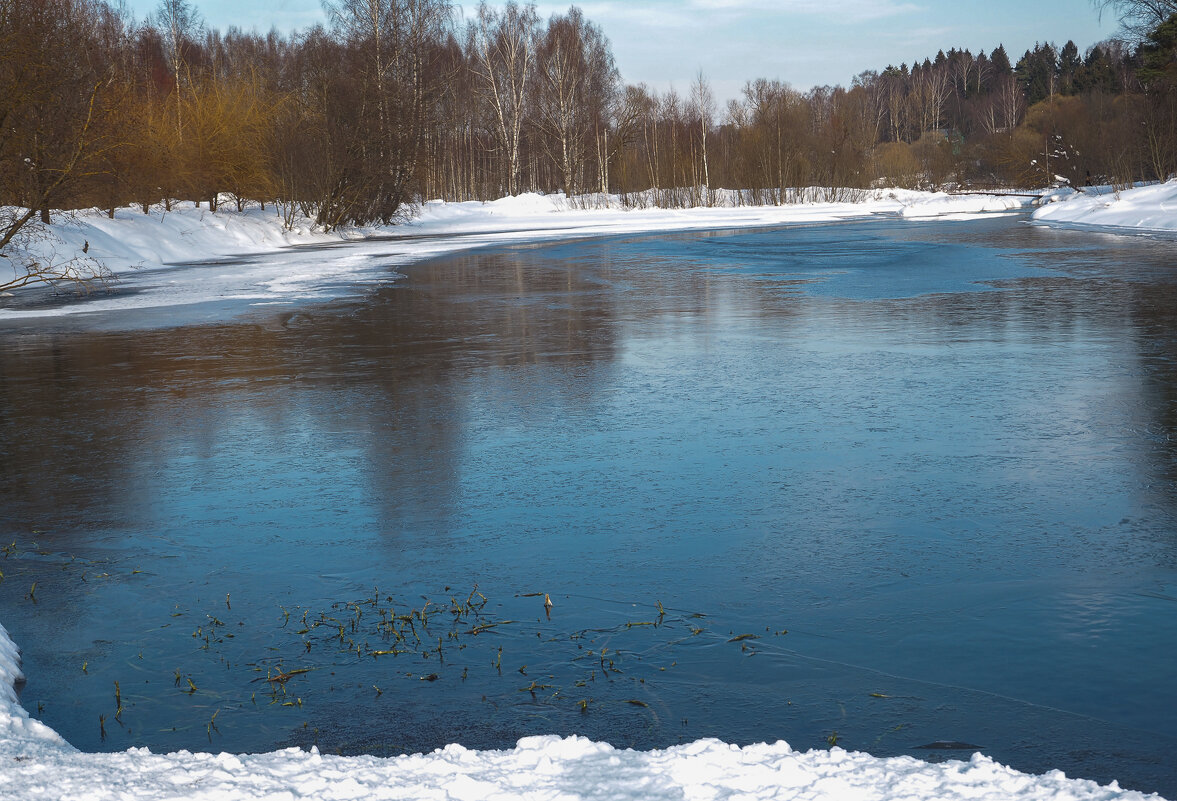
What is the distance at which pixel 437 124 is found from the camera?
47344mm

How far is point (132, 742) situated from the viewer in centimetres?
390

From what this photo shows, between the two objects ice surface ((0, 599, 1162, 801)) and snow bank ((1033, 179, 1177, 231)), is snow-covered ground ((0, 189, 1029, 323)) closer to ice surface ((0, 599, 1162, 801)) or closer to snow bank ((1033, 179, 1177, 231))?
snow bank ((1033, 179, 1177, 231))

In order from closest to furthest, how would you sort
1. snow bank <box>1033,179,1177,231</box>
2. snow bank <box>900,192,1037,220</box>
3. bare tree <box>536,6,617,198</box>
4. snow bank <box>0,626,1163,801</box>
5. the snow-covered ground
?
snow bank <box>0,626,1163,801</box> → the snow-covered ground → snow bank <box>1033,179,1177,231</box> → snow bank <box>900,192,1037,220</box> → bare tree <box>536,6,617,198</box>

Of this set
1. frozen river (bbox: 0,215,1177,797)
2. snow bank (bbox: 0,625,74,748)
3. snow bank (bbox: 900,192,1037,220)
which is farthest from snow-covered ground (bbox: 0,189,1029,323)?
snow bank (bbox: 0,625,74,748)

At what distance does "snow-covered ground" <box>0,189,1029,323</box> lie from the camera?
20.9 meters

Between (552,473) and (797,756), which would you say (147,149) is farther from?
(797,756)

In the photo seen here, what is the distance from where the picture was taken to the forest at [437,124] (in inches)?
879

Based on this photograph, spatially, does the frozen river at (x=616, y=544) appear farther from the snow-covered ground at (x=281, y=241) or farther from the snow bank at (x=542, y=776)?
the snow-covered ground at (x=281, y=241)

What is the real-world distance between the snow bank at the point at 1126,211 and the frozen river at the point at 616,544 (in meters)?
22.0

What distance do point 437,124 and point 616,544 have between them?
43686 mm

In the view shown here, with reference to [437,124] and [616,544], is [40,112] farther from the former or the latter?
[437,124]

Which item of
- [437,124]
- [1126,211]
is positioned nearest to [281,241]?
[437,124]

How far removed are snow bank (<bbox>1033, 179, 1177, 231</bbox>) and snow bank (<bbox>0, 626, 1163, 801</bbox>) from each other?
30848 millimetres

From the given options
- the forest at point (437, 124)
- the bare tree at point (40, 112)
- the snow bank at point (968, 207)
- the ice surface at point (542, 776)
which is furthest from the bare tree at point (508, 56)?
the ice surface at point (542, 776)
